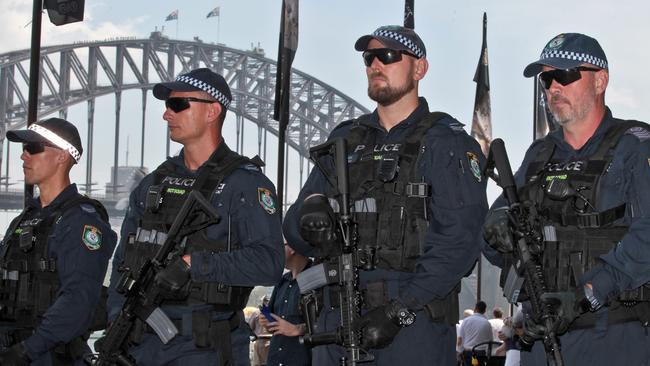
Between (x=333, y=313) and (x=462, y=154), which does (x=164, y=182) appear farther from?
(x=462, y=154)

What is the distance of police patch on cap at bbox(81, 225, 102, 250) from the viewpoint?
5.45 m

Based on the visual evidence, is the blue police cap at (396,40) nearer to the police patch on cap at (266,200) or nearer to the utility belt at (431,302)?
the police patch on cap at (266,200)

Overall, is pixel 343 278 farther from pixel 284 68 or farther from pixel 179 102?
pixel 284 68

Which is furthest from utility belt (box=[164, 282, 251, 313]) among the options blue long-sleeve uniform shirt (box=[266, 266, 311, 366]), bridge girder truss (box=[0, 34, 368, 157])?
bridge girder truss (box=[0, 34, 368, 157])

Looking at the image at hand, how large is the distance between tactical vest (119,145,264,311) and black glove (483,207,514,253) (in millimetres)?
1249

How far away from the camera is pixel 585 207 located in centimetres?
400

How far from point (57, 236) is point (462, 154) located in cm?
244

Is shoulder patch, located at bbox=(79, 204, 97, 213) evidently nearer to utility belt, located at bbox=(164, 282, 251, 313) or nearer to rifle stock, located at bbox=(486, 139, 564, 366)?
utility belt, located at bbox=(164, 282, 251, 313)

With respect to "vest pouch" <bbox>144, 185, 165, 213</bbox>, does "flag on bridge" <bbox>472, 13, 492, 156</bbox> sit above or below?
above

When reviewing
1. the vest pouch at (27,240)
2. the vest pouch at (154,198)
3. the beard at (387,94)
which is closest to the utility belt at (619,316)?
the beard at (387,94)

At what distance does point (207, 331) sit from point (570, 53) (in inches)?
79.3

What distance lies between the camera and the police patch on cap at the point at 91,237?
17.9 feet

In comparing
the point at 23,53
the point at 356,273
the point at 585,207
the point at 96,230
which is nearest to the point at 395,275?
the point at 356,273

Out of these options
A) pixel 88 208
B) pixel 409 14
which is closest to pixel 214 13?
pixel 409 14
